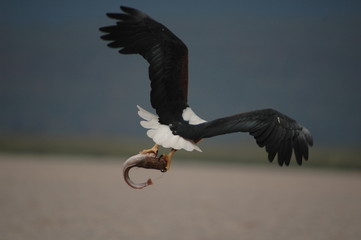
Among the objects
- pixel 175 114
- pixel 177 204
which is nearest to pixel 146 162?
pixel 175 114

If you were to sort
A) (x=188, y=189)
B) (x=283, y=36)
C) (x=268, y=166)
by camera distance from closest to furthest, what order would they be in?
(x=188, y=189) < (x=268, y=166) < (x=283, y=36)

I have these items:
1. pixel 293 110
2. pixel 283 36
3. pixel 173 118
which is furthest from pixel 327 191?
pixel 283 36

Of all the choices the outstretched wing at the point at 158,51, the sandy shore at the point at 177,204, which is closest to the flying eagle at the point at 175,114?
the outstretched wing at the point at 158,51

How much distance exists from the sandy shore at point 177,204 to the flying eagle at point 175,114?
Result: 3.27 m

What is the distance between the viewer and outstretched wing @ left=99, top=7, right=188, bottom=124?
6316mm

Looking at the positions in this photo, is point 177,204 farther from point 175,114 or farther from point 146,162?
point 146,162

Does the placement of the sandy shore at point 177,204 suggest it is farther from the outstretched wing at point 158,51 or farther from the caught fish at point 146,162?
the caught fish at point 146,162

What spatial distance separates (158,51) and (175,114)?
0.57 metres

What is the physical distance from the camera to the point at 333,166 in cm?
2903

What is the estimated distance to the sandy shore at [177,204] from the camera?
13.7m

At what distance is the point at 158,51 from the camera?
644cm

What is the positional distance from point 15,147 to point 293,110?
20.8m

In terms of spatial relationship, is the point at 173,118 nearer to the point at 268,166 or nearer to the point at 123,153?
the point at 268,166

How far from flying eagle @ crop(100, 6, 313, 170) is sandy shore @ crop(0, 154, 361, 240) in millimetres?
3269
